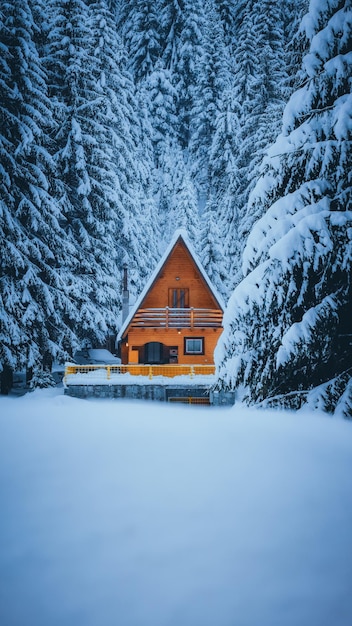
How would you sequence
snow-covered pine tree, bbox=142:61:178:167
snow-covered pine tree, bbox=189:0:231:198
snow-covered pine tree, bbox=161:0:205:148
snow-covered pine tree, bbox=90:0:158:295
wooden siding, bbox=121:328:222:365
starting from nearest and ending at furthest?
wooden siding, bbox=121:328:222:365 → snow-covered pine tree, bbox=90:0:158:295 → snow-covered pine tree, bbox=189:0:231:198 → snow-covered pine tree, bbox=142:61:178:167 → snow-covered pine tree, bbox=161:0:205:148

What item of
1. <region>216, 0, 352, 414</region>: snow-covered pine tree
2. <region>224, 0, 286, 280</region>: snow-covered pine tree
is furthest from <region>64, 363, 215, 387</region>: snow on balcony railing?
<region>216, 0, 352, 414</region>: snow-covered pine tree

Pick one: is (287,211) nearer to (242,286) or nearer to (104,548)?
(242,286)

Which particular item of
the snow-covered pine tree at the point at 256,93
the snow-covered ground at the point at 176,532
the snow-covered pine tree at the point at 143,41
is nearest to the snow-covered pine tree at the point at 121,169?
the snow-covered pine tree at the point at 256,93

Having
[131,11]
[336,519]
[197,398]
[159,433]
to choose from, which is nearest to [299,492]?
[336,519]

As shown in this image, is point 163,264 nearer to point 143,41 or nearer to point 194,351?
point 194,351

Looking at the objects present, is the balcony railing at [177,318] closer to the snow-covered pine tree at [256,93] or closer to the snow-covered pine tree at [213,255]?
the snow-covered pine tree at [256,93]

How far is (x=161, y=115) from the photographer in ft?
150

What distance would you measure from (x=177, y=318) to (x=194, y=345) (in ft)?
7.38

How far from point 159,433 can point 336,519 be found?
3075mm

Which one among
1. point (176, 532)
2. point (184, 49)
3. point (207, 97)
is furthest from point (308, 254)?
point (184, 49)

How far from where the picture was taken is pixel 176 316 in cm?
2238

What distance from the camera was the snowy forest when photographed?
264 inches

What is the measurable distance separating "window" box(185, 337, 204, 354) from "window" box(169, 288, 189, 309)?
228 cm

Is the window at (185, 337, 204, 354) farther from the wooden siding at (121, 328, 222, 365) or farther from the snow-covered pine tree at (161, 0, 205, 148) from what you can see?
the snow-covered pine tree at (161, 0, 205, 148)
